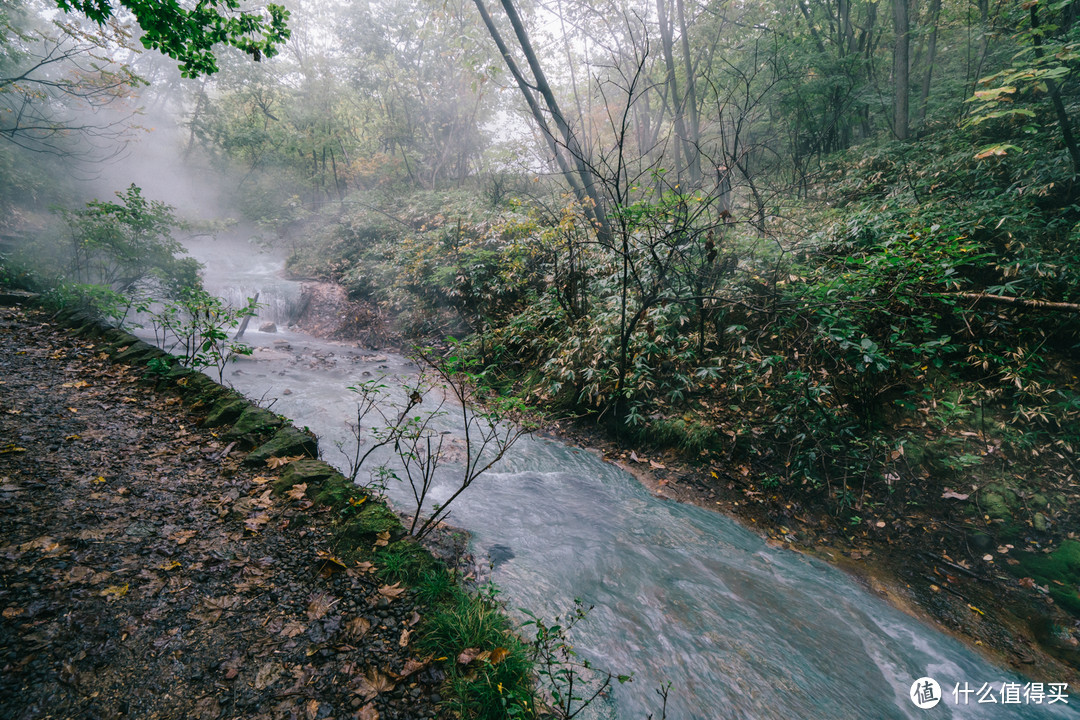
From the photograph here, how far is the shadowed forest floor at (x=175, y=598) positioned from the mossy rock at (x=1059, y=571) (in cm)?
480

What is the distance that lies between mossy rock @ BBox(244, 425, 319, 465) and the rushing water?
3.39ft

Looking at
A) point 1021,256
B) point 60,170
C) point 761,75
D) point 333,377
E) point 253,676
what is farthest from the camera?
point 60,170

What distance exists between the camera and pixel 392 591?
7.72 ft

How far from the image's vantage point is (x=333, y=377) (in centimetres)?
785

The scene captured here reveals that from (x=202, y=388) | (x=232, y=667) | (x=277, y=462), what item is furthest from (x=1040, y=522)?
(x=202, y=388)

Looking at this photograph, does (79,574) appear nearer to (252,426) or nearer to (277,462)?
(277,462)

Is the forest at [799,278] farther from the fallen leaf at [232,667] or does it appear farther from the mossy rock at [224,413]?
the mossy rock at [224,413]

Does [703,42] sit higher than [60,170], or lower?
higher

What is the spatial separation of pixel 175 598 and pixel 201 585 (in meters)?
0.12

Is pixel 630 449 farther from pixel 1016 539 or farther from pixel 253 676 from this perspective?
pixel 253 676

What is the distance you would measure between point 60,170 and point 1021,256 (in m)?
31.0

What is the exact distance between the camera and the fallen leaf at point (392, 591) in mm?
2334

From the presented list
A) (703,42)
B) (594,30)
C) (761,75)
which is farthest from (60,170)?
(761,75)

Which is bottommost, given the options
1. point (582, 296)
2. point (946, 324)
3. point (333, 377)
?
point (333, 377)
